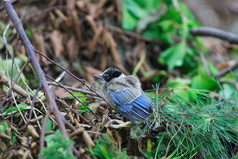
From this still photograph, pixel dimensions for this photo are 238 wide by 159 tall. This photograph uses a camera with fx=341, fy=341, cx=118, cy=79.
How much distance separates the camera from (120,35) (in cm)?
536

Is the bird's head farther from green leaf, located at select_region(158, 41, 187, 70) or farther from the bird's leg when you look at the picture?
green leaf, located at select_region(158, 41, 187, 70)

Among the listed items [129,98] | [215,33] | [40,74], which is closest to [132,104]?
[129,98]

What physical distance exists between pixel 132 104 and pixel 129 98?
0.23 feet

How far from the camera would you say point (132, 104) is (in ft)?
10.0

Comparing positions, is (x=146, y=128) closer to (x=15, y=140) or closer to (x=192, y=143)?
(x=192, y=143)

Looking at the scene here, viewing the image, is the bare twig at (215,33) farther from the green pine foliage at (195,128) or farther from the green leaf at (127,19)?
the green pine foliage at (195,128)

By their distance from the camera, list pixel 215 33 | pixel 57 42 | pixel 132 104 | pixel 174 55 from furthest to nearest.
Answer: pixel 215 33, pixel 174 55, pixel 57 42, pixel 132 104

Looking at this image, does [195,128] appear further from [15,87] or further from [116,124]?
[15,87]

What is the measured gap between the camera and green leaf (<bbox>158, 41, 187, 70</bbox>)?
5.14 m

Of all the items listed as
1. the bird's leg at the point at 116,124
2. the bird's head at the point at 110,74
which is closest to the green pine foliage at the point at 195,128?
the bird's leg at the point at 116,124

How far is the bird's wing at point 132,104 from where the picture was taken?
298cm

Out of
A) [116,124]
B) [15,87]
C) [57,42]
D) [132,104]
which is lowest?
[116,124]

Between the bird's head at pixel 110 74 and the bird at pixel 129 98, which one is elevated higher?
the bird's head at pixel 110 74

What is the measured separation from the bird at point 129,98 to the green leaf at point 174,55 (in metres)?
1.94
